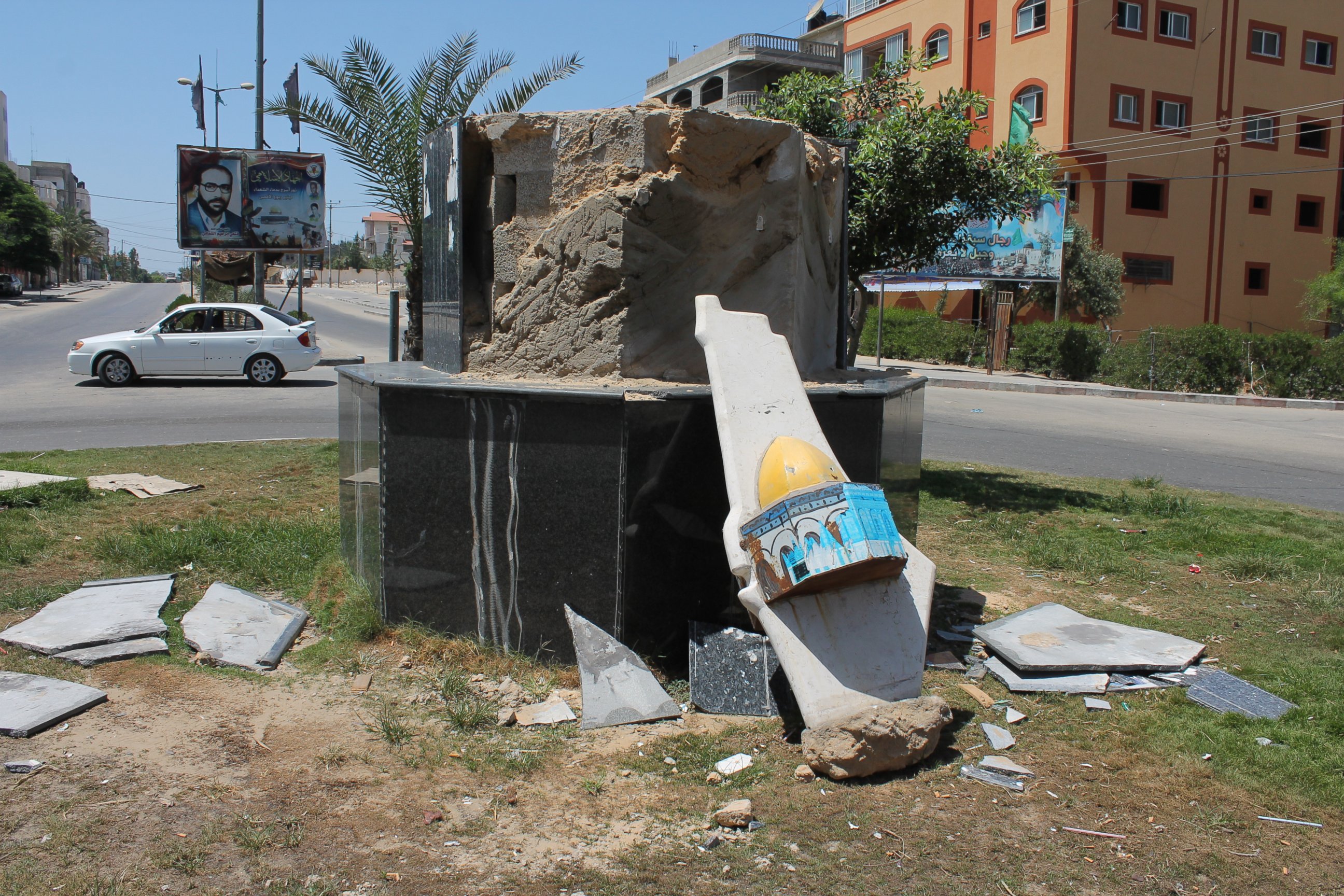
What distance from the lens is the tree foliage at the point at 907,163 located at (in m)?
7.51

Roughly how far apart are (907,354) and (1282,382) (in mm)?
9810

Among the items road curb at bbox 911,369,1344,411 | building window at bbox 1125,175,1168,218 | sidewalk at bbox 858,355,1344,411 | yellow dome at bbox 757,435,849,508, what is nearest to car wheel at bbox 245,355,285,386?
sidewalk at bbox 858,355,1344,411

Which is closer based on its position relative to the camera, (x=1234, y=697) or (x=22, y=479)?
(x=1234, y=697)

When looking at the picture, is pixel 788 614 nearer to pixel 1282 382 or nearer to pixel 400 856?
pixel 400 856

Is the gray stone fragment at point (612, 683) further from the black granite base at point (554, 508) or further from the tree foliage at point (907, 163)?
the tree foliage at point (907, 163)

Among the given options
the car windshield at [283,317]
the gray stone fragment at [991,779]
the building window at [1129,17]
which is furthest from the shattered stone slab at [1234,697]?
the building window at [1129,17]

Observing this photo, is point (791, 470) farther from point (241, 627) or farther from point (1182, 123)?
point (1182, 123)

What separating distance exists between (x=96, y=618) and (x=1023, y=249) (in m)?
22.6

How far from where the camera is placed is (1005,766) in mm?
3480

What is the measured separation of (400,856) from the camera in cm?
288

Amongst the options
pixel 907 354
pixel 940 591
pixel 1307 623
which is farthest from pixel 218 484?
pixel 907 354

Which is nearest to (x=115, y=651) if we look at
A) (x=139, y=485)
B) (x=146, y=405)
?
(x=139, y=485)

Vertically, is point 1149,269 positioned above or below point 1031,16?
below

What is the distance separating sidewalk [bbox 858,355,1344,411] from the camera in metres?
19.6
